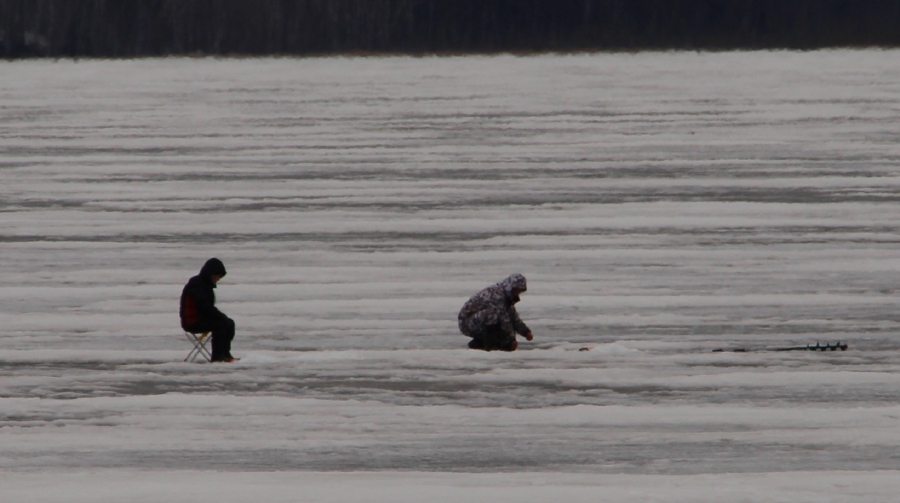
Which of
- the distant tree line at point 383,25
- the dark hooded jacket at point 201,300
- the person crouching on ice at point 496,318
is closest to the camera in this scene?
the dark hooded jacket at point 201,300

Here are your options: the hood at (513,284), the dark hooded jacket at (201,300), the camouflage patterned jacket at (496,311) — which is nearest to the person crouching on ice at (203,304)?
the dark hooded jacket at (201,300)

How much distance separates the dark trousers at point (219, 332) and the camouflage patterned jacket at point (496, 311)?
4.00 ft

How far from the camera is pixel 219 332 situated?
27.5ft

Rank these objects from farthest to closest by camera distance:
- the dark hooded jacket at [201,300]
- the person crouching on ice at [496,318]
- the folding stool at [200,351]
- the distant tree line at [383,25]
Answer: the distant tree line at [383,25] → the person crouching on ice at [496,318] → the folding stool at [200,351] → the dark hooded jacket at [201,300]

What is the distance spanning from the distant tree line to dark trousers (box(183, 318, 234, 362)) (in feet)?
97.2

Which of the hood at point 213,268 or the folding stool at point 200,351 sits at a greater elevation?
the hood at point 213,268

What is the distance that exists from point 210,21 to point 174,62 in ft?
5.68

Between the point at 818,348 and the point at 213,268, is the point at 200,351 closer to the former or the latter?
the point at 213,268

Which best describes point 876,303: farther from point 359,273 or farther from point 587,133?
point 587,133

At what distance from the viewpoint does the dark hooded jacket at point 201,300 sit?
26.9 feet

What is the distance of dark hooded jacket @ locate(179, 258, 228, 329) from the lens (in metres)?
8.20

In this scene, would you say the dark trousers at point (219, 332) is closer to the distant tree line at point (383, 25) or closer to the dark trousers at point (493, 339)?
the dark trousers at point (493, 339)

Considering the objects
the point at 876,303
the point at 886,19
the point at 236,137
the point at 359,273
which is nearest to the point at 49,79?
the point at 236,137

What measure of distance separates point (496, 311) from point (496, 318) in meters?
0.04
